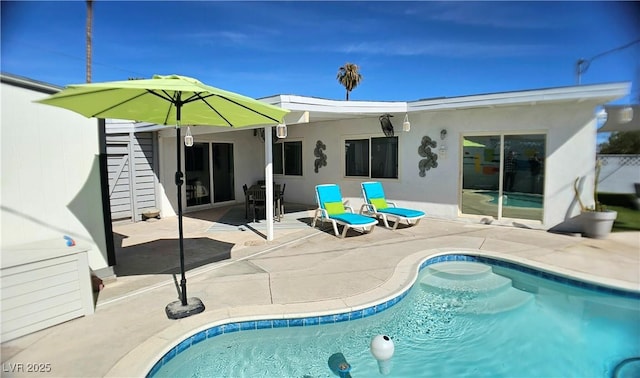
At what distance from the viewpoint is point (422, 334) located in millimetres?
4066

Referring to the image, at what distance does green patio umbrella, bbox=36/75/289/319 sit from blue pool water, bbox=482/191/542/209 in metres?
6.90

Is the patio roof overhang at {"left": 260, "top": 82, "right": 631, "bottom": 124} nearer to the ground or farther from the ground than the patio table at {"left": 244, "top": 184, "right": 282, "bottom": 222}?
farther from the ground

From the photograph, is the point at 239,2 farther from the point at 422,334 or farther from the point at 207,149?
the point at 422,334

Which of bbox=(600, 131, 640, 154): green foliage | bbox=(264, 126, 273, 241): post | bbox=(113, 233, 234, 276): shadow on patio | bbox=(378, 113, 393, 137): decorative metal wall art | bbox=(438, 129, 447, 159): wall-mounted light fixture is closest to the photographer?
bbox=(600, 131, 640, 154): green foliage

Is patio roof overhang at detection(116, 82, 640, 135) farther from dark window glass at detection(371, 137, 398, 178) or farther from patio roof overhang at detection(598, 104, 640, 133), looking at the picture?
dark window glass at detection(371, 137, 398, 178)

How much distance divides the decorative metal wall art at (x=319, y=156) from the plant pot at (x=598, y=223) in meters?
7.37

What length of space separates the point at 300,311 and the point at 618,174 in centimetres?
817

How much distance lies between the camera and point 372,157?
10602mm

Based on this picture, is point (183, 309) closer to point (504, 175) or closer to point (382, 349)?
point (382, 349)

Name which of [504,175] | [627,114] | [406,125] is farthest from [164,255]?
[504,175]

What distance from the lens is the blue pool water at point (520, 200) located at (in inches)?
326

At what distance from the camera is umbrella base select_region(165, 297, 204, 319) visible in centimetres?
382

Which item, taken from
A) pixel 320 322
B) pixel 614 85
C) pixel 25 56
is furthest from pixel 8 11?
pixel 614 85

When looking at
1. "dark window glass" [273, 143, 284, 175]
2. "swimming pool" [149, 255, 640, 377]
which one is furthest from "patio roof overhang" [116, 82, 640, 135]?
"dark window glass" [273, 143, 284, 175]
